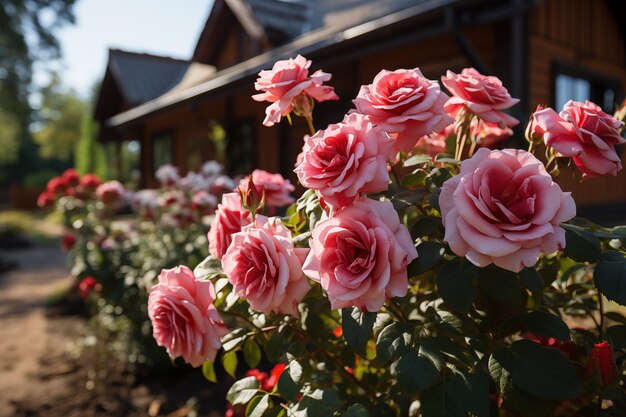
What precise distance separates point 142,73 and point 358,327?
49.6 feet

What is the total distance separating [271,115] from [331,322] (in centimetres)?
63

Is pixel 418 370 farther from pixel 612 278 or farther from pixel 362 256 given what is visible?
pixel 612 278

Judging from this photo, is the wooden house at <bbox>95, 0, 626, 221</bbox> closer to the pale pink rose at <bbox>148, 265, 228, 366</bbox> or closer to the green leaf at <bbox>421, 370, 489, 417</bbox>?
the green leaf at <bbox>421, 370, 489, 417</bbox>

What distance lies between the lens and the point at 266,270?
107 centimetres

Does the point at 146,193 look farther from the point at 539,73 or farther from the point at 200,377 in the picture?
the point at 539,73

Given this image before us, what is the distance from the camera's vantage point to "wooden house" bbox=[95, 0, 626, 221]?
5.34m

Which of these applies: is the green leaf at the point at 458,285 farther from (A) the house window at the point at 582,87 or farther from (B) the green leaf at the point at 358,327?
(A) the house window at the point at 582,87

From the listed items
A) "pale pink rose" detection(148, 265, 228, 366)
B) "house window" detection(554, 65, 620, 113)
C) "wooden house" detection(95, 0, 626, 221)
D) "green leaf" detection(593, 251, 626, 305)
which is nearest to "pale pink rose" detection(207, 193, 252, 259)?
"pale pink rose" detection(148, 265, 228, 366)

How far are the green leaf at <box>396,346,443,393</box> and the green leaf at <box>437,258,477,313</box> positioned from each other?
0.11m

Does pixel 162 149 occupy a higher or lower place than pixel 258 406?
lower

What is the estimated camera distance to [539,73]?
6070 mm

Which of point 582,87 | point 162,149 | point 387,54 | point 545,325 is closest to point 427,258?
point 545,325

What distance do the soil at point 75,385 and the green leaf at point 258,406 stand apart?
76.1 inches

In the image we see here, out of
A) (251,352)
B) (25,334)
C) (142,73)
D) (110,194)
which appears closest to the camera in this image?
(251,352)
